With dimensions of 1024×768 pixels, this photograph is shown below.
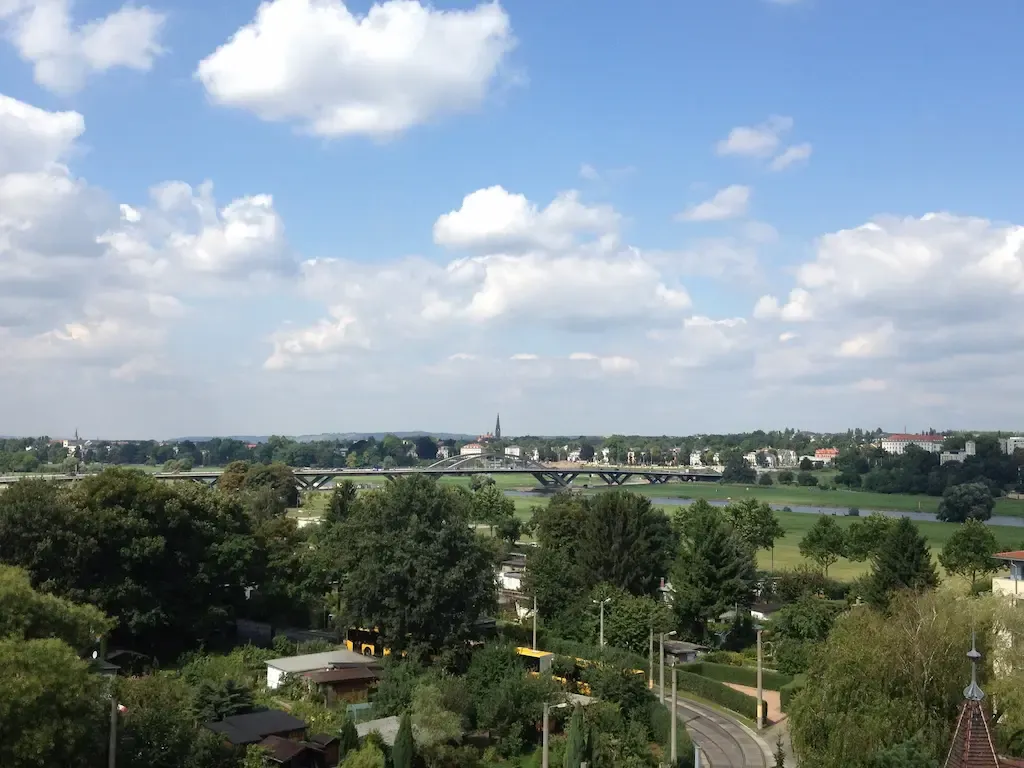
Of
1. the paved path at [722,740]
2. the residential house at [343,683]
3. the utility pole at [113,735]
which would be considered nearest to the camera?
the utility pole at [113,735]

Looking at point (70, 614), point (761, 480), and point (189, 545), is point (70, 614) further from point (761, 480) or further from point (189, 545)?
point (761, 480)

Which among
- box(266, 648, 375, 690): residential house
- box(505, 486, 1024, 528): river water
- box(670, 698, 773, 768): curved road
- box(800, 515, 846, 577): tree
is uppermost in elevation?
box(800, 515, 846, 577): tree

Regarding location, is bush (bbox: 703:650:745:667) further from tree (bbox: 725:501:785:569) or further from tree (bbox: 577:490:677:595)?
tree (bbox: 725:501:785:569)

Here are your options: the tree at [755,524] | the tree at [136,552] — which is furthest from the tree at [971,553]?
the tree at [136,552]

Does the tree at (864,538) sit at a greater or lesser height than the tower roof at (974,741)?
lesser

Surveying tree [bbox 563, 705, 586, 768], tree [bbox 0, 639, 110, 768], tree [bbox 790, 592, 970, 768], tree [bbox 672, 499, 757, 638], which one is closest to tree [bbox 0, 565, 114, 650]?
tree [bbox 0, 639, 110, 768]

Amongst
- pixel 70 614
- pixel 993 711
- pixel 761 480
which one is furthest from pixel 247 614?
pixel 761 480

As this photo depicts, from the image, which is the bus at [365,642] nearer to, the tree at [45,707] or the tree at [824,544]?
the tree at [45,707]

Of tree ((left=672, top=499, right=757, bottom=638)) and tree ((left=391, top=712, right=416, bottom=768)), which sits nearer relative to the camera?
tree ((left=391, top=712, right=416, bottom=768))
